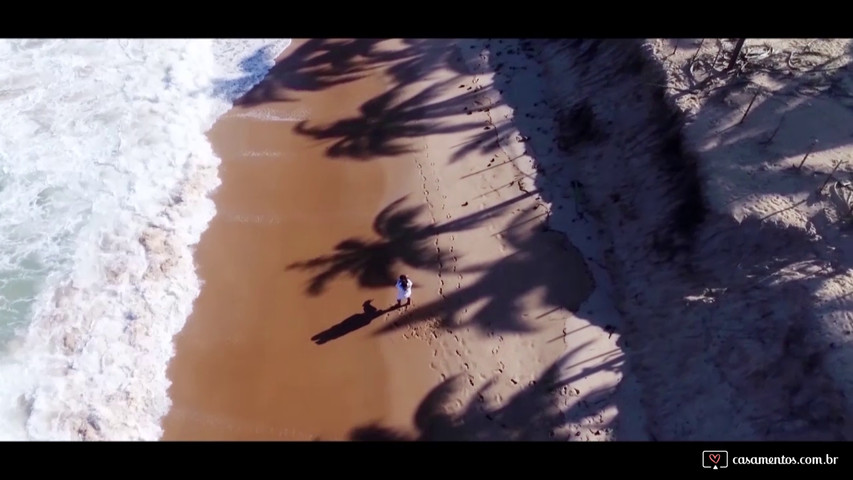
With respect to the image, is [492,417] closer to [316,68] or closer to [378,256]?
[378,256]

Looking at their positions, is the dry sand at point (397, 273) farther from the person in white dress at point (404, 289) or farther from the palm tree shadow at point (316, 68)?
the person in white dress at point (404, 289)

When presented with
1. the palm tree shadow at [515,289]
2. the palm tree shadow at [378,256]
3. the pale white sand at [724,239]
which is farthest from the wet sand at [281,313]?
the pale white sand at [724,239]

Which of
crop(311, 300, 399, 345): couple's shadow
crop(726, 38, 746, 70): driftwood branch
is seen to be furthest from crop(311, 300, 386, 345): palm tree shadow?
crop(726, 38, 746, 70): driftwood branch

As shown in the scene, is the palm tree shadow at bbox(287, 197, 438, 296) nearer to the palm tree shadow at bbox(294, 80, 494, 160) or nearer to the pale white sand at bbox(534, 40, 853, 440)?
the palm tree shadow at bbox(294, 80, 494, 160)

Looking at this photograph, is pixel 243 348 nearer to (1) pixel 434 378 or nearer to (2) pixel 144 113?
(1) pixel 434 378
